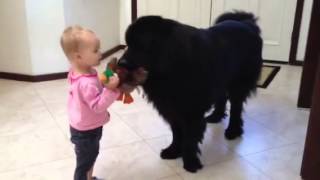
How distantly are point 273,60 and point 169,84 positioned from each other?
236 cm

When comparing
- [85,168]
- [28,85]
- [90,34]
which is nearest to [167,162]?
[85,168]

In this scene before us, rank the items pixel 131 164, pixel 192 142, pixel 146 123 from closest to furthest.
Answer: pixel 192 142 → pixel 131 164 → pixel 146 123

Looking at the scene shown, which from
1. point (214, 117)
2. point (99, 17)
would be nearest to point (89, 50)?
point (214, 117)

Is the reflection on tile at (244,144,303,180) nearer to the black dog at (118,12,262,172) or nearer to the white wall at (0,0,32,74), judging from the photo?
the black dog at (118,12,262,172)

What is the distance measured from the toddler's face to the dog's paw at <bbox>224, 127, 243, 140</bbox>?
1.05 meters

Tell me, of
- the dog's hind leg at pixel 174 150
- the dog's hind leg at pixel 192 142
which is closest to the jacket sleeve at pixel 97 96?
the dog's hind leg at pixel 192 142

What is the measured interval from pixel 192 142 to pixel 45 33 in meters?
1.71

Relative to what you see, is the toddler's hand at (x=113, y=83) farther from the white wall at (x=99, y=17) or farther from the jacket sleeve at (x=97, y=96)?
the white wall at (x=99, y=17)

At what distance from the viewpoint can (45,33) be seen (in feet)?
9.29

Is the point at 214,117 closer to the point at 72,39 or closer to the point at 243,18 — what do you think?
the point at 243,18

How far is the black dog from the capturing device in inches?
53.8

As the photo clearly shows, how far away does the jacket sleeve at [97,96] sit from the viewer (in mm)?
1236

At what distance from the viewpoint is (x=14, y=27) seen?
9.20 ft

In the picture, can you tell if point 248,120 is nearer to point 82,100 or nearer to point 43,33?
point 82,100
